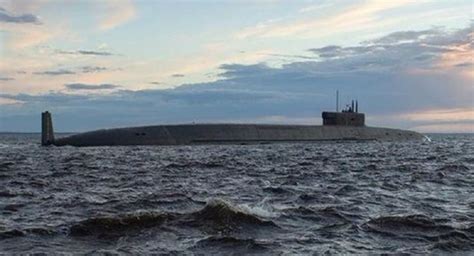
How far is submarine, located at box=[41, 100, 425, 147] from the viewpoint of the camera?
7438cm

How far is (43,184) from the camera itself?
1027 inches

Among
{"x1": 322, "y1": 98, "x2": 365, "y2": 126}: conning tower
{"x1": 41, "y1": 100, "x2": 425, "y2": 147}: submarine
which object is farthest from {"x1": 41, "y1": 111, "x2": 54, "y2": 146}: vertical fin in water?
{"x1": 322, "y1": 98, "x2": 365, "y2": 126}: conning tower

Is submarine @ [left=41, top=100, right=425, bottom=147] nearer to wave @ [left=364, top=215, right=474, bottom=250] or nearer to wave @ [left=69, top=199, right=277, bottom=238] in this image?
wave @ [left=69, top=199, right=277, bottom=238]

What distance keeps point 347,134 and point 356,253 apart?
77.6m

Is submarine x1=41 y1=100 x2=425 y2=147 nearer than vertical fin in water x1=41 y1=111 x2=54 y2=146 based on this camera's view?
Yes

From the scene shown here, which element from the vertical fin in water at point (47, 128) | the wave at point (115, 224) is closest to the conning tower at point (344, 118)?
the vertical fin in water at point (47, 128)

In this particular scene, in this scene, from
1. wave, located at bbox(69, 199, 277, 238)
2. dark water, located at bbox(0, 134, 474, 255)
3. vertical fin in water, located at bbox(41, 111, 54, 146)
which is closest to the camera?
dark water, located at bbox(0, 134, 474, 255)

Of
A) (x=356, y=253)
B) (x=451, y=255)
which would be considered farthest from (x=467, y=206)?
(x=356, y=253)

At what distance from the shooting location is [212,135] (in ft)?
252

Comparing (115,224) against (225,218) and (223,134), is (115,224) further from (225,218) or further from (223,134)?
(223,134)

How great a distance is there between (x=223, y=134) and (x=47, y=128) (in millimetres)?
23246

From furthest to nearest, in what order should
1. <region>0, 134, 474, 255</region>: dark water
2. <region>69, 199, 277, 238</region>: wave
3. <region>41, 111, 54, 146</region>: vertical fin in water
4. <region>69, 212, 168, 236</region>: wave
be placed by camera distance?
<region>41, 111, 54, 146</region>: vertical fin in water → <region>69, 199, 277, 238</region>: wave → <region>69, 212, 168, 236</region>: wave → <region>0, 134, 474, 255</region>: dark water

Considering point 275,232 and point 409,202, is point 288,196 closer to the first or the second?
point 409,202

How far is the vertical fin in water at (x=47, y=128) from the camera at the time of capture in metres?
76.2
